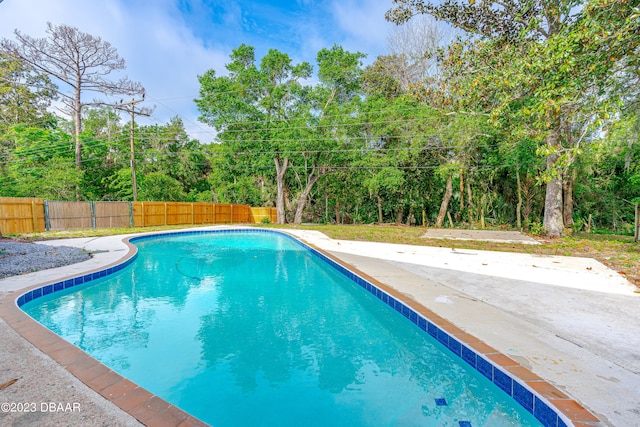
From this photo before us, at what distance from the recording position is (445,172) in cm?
1398

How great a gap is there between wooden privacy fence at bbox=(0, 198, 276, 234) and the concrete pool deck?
7834 millimetres

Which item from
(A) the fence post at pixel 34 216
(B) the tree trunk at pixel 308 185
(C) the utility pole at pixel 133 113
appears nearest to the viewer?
(A) the fence post at pixel 34 216

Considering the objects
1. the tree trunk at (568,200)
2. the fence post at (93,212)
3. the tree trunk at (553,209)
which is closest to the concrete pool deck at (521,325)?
the tree trunk at (553,209)

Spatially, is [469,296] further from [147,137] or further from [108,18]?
[147,137]

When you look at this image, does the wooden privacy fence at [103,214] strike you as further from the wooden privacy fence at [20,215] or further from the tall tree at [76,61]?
the tall tree at [76,61]

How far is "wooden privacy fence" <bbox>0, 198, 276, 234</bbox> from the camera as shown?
10891 mm

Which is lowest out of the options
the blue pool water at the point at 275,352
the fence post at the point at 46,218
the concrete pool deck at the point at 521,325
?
the blue pool water at the point at 275,352

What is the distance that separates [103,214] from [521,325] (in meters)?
16.0

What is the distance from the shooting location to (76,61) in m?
17.8

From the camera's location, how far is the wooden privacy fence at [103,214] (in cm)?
1089

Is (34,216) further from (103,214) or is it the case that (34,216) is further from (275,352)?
(275,352)

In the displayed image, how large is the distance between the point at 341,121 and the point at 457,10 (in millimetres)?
7150

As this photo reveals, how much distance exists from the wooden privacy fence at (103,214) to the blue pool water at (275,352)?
8.77 m

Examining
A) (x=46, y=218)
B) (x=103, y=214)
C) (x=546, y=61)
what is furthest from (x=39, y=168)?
(x=546, y=61)
